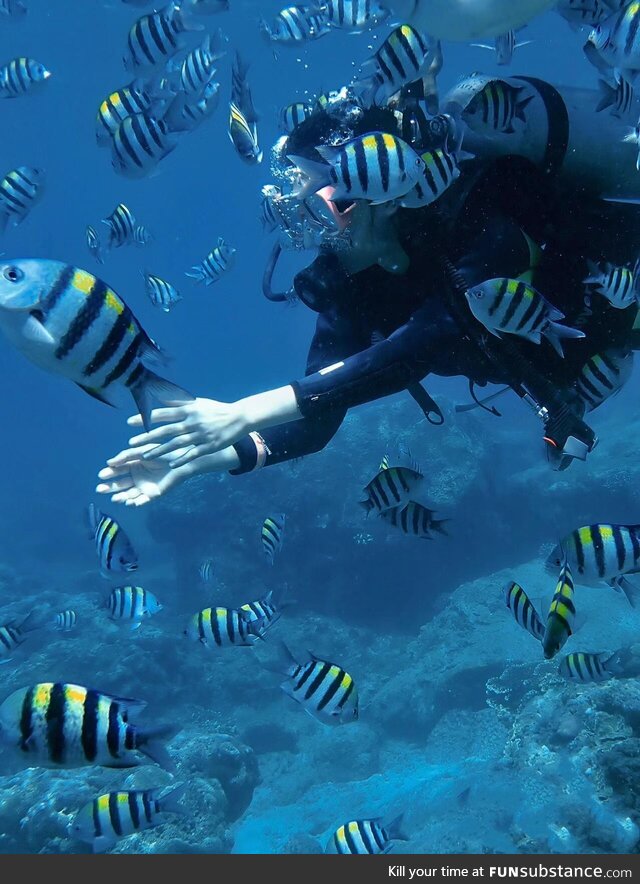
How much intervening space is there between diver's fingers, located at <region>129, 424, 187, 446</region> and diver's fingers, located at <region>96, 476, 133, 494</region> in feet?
0.77

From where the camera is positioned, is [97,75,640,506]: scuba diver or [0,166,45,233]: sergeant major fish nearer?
[97,75,640,506]: scuba diver

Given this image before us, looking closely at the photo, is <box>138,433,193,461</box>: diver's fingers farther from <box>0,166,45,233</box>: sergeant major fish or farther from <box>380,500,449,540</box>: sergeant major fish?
<box>0,166,45,233</box>: sergeant major fish

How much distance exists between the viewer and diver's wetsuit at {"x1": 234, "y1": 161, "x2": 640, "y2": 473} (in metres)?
2.87

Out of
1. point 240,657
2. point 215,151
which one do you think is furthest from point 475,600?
point 215,151

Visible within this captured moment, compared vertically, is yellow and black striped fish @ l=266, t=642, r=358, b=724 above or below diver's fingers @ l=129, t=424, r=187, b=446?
below

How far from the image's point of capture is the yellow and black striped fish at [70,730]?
84.7 inches

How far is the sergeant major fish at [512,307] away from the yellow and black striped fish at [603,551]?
3.19 ft

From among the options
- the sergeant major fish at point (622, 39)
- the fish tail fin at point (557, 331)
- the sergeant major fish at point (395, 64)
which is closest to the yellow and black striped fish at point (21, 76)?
the sergeant major fish at point (395, 64)

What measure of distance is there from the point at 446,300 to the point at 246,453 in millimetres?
1286

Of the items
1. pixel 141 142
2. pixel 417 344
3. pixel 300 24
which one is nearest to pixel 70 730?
pixel 417 344

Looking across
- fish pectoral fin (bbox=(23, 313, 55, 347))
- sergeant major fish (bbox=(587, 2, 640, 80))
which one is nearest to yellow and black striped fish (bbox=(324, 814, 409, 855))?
fish pectoral fin (bbox=(23, 313, 55, 347))

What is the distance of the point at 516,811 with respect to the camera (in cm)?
504

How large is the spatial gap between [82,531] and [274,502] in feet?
63.3

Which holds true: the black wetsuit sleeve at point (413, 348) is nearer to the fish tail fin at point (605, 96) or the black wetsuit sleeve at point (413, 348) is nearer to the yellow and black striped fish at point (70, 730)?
the fish tail fin at point (605, 96)
